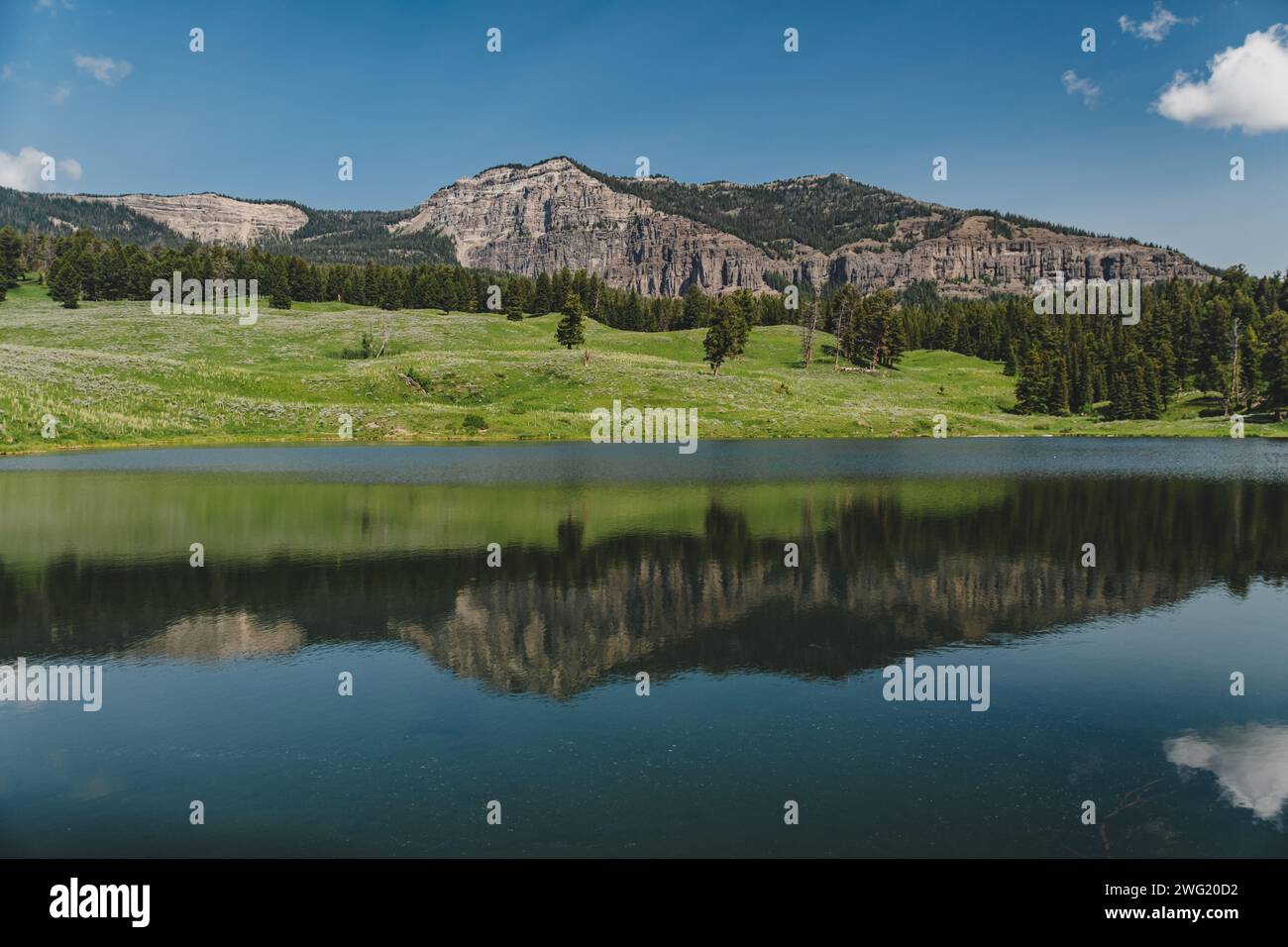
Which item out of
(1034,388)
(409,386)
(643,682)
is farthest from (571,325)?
(643,682)

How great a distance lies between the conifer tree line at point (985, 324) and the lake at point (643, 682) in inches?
3811

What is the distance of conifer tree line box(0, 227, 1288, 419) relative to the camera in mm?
127375

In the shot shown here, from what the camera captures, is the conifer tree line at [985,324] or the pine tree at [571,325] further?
the pine tree at [571,325]

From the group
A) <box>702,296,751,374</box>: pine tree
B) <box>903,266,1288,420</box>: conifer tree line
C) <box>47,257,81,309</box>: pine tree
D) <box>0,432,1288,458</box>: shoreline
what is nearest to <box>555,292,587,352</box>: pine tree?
<box>702,296,751,374</box>: pine tree

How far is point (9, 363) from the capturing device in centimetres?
9088

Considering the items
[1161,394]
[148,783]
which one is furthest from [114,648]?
[1161,394]

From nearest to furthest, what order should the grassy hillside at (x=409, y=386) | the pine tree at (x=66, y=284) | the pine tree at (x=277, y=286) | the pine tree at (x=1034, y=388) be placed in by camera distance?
the grassy hillside at (x=409, y=386) < the pine tree at (x=1034, y=388) < the pine tree at (x=66, y=284) < the pine tree at (x=277, y=286)

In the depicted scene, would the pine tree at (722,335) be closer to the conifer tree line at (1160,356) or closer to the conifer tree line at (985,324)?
the conifer tree line at (985,324)

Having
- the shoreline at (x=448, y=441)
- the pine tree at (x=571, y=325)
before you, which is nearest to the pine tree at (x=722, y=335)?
the pine tree at (x=571, y=325)

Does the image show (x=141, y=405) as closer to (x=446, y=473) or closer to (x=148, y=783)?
(x=446, y=473)

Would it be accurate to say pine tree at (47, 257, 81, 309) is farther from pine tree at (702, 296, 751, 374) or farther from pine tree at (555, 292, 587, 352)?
pine tree at (702, 296, 751, 374)

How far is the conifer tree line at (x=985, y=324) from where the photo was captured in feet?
418

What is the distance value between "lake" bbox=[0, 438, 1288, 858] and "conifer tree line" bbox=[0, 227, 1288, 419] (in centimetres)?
9680
